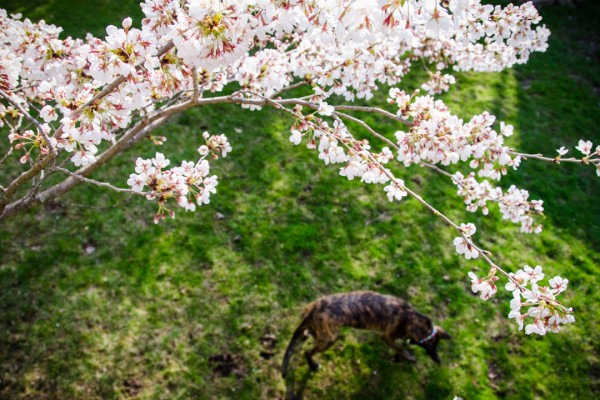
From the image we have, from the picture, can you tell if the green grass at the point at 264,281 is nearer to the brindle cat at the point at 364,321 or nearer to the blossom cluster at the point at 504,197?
the brindle cat at the point at 364,321

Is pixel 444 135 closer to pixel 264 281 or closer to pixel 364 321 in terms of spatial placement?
pixel 364 321

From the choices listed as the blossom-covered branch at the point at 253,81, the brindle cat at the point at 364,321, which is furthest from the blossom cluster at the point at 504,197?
the brindle cat at the point at 364,321

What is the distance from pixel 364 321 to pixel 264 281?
4.60 feet

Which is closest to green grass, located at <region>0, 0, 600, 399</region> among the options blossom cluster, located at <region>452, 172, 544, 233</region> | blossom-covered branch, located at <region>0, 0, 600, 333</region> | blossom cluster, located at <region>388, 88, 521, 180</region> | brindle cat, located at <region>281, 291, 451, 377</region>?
brindle cat, located at <region>281, 291, 451, 377</region>

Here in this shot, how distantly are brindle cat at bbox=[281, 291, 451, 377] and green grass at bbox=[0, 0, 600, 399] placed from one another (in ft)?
1.54

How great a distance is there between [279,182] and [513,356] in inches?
143

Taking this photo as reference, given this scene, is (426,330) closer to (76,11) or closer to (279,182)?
(279,182)

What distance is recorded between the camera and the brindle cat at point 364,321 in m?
3.69

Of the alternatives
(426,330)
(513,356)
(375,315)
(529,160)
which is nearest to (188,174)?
(375,315)

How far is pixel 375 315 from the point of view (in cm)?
374

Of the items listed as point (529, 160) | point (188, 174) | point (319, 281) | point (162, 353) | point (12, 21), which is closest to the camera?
point (188, 174)

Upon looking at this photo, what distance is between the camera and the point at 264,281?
4648mm

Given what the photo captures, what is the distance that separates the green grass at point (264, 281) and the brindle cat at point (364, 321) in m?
0.47

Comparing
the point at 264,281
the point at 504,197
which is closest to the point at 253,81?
the point at 504,197
